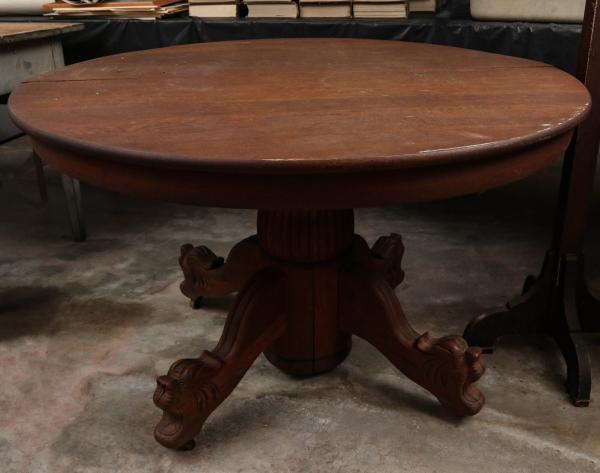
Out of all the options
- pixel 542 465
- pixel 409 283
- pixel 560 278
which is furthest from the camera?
pixel 409 283

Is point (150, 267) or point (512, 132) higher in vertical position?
point (512, 132)

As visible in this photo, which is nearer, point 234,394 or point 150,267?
point 234,394

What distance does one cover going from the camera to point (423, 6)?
8.38 feet

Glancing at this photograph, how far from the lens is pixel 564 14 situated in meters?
2.08

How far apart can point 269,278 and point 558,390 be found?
730mm

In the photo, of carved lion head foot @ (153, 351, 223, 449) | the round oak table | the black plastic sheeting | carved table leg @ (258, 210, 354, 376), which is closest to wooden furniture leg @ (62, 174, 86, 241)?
the black plastic sheeting

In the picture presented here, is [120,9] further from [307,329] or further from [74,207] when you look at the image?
[307,329]

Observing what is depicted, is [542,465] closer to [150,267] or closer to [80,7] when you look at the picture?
[150,267]

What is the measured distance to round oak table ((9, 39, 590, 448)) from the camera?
0.84 m

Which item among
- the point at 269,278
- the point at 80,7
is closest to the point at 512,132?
the point at 269,278

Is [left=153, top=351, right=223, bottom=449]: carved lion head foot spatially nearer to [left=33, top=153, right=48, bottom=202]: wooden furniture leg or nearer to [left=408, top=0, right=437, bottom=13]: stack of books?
[left=33, top=153, right=48, bottom=202]: wooden furniture leg

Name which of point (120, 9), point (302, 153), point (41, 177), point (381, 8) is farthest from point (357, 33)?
point (302, 153)

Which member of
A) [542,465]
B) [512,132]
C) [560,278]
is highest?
[512,132]

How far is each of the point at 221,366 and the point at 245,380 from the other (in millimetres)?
235
